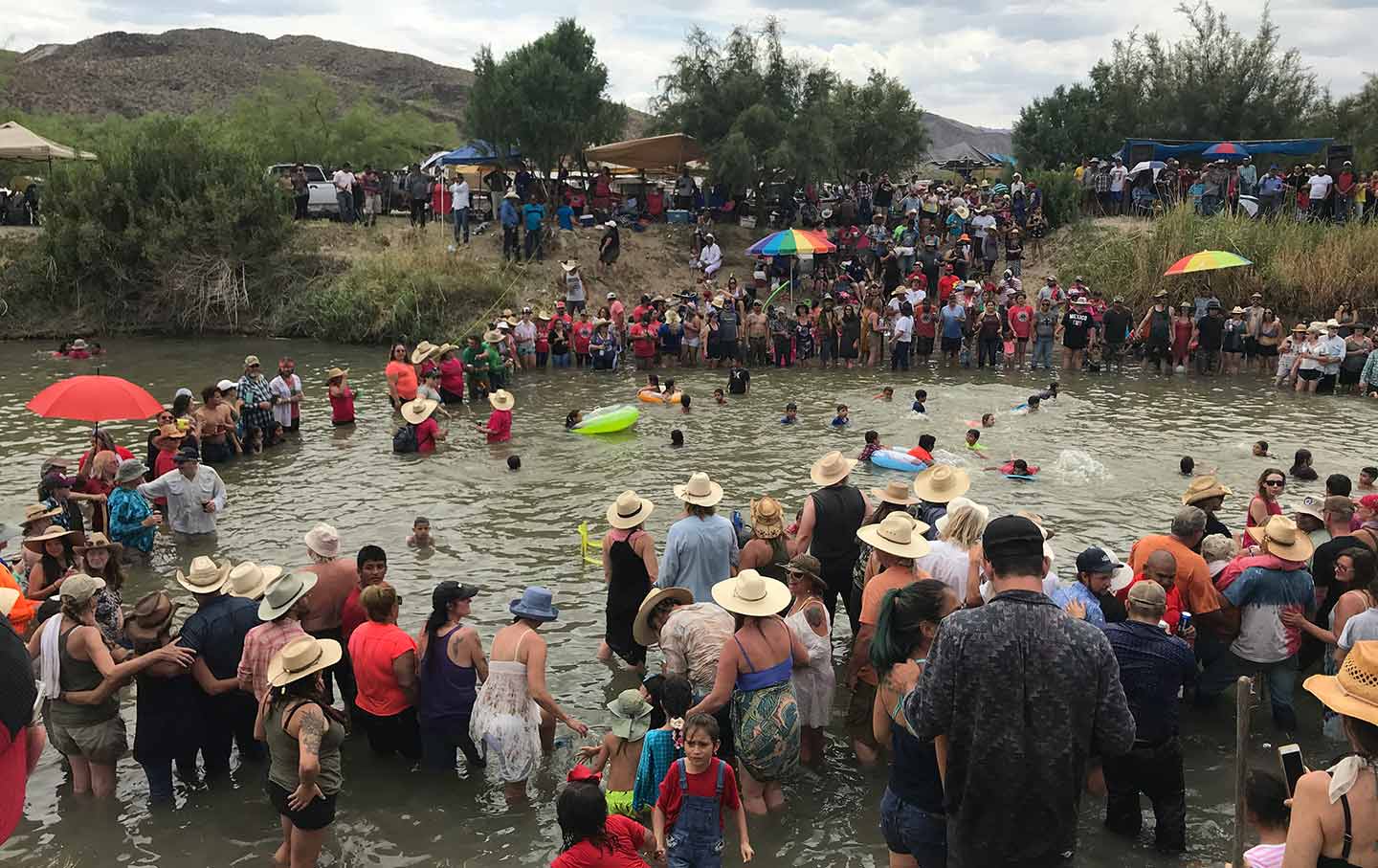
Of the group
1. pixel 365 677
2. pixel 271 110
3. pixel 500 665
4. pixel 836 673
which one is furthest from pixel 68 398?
pixel 271 110

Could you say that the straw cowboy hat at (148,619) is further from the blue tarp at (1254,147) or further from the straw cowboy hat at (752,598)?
the blue tarp at (1254,147)

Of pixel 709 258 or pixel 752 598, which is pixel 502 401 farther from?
pixel 709 258

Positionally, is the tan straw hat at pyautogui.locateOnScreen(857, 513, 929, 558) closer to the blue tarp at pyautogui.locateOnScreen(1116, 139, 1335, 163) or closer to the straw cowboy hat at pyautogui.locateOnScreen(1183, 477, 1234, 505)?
the straw cowboy hat at pyautogui.locateOnScreen(1183, 477, 1234, 505)

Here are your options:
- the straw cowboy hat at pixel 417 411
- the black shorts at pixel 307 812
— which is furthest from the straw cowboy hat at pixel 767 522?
the straw cowboy hat at pixel 417 411

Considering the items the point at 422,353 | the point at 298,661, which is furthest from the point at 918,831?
the point at 422,353

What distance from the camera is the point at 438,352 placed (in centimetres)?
1828

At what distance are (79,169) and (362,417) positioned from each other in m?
14.3

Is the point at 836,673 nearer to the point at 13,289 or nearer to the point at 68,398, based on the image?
the point at 68,398

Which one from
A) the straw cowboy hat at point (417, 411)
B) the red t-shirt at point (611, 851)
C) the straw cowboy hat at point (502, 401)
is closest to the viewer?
the red t-shirt at point (611, 851)

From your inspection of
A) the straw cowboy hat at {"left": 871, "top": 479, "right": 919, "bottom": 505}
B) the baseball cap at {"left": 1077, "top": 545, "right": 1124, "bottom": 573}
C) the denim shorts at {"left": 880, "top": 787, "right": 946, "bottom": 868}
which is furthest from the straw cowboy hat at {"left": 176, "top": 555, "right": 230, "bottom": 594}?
the baseball cap at {"left": 1077, "top": 545, "right": 1124, "bottom": 573}

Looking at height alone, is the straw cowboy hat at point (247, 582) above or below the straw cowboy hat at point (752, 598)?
below

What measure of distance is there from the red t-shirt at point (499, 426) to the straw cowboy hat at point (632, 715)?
10.5m

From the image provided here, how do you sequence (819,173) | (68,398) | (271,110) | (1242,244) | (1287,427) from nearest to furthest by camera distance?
(68,398), (1287,427), (1242,244), (819,173), (271,110)

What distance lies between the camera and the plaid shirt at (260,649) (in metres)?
6.41
